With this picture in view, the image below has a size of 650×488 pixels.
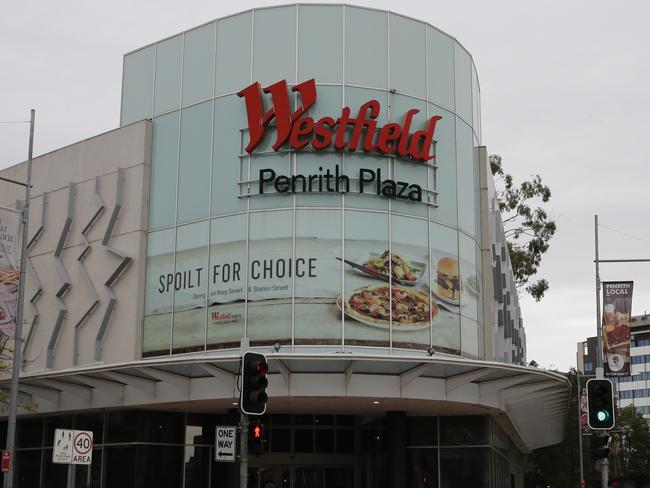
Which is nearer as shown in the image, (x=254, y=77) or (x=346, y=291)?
(x=346, y=291)

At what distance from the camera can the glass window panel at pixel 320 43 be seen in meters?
31.8

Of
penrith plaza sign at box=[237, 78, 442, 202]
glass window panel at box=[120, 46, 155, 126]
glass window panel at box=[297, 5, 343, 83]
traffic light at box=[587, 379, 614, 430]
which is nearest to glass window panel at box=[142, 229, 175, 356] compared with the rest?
penrith plaza sign at box=[237, 78, 442, 202]

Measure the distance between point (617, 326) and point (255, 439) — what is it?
17.2m

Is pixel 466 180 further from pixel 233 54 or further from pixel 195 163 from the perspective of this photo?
pixel 195 163

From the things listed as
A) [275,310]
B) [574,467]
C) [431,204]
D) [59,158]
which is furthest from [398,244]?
[574,467]

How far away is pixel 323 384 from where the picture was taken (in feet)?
95.7

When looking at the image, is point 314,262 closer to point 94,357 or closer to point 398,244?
point 398,244

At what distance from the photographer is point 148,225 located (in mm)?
33219

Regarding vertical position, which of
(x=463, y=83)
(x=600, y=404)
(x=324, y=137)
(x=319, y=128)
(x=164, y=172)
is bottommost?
(x=600, y=404)

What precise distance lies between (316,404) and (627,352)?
9.78 metres

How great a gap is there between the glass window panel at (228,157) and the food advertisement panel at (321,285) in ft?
1.87

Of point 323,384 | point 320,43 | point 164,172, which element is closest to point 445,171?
point 320,43

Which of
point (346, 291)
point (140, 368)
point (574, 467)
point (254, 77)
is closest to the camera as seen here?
point (140, 368)

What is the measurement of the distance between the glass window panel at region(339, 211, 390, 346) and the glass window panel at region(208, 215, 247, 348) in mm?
3205
